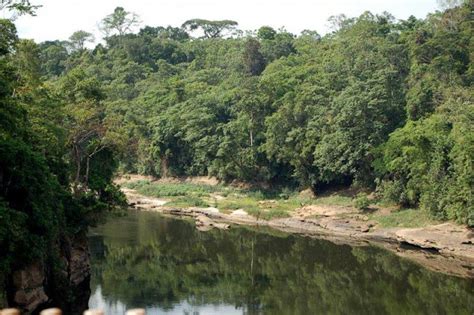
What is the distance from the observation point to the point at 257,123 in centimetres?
6009

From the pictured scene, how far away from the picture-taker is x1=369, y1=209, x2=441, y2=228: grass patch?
4066 centimetres

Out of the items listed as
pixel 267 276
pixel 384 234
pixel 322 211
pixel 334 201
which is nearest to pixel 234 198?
pixel 334 201

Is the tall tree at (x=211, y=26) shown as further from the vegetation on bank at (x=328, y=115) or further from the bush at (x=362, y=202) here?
the bush at (x=362, y=202)

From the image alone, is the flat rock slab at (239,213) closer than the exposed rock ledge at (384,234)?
No

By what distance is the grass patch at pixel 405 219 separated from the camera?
133 feet

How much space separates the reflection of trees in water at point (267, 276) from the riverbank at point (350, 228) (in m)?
1.95

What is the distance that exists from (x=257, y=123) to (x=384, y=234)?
72.5ft

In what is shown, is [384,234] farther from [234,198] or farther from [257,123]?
[257,123]

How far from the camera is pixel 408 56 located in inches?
2243

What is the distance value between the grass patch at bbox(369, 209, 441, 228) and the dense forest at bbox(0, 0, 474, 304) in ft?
2.60

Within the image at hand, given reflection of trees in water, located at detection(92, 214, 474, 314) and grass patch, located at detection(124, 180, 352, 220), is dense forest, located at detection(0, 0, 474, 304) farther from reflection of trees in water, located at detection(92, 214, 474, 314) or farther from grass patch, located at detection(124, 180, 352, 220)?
reflection of trees in water, located at detection(92, 214, 474, 314)

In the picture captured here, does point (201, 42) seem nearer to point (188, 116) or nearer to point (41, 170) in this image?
point (188, 116)

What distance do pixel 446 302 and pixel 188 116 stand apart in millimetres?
41943

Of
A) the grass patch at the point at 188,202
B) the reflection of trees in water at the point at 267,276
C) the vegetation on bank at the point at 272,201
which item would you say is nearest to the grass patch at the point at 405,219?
the vegetation on bank at the point at 272,201
